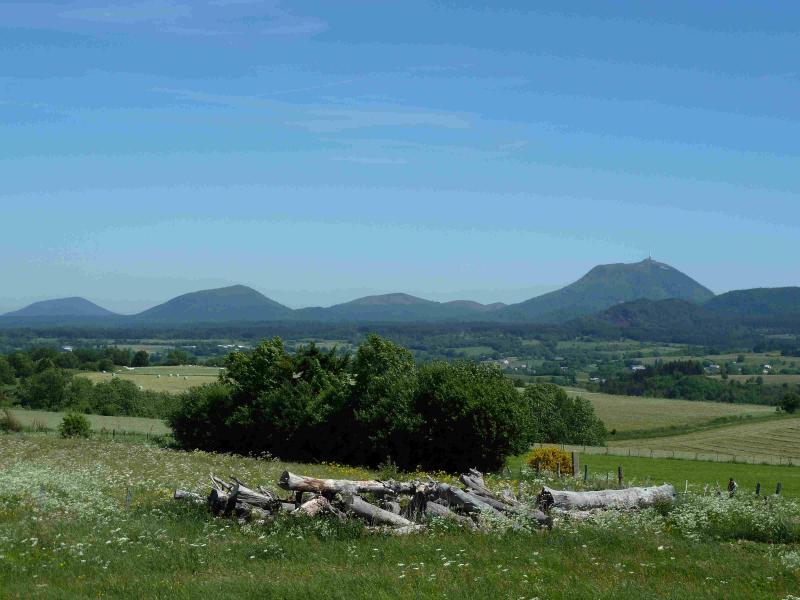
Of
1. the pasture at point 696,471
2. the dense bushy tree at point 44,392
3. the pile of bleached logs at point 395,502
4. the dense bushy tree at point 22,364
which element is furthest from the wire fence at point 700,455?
the dense bushy tree at point 22,364

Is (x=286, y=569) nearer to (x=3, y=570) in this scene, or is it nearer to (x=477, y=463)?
(x=3, y=570)

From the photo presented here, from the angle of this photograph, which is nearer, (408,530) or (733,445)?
(408,530)

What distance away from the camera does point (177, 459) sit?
39.5 metres

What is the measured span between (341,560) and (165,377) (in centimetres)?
13985

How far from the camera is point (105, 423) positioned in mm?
88438

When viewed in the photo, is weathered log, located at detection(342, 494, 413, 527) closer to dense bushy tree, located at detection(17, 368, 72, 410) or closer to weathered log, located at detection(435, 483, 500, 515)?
weathered log, located at detection(435, 483, 500, 515)

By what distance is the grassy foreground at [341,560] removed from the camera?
14062 millimetres

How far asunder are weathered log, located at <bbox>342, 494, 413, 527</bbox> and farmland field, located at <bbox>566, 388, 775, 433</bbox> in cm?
10192

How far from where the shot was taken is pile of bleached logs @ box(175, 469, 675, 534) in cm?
1900

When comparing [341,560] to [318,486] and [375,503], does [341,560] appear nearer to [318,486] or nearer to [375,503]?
[318,486]

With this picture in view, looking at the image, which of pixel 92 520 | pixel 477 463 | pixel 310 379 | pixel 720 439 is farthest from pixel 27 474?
pixel 720 439

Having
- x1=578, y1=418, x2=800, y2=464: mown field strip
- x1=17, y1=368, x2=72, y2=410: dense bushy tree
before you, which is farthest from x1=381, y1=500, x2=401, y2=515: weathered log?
x1=17, y1=368, x2=72, y2=410: dense bushy tree

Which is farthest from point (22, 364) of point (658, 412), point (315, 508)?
point (315, 508)

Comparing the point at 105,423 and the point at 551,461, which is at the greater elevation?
the point at 551,461
